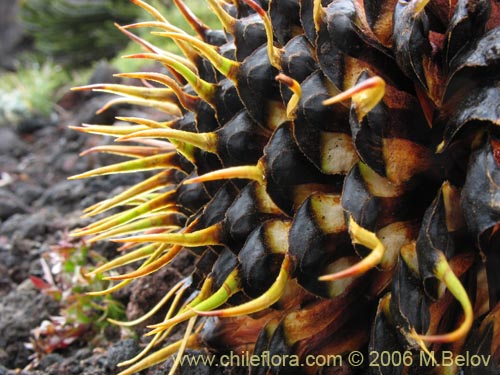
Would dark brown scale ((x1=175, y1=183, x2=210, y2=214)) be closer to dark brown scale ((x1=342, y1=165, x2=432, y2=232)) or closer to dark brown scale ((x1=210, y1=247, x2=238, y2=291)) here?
dark brown scale ((x1=210, y1=247, x2=238, y2=291))

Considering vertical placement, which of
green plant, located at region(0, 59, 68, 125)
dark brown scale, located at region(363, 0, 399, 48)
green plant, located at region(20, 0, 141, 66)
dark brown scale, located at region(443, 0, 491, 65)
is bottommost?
green plant, located at region(20, 0, 141, 66)

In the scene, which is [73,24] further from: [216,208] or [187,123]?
[216,208]

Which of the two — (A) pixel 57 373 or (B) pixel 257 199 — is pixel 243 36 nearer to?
(B) pixel 257 199

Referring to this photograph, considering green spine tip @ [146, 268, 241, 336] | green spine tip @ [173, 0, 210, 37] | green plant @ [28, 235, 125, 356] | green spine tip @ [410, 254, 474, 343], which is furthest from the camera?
green plant @ [28, 235, 125, 356]

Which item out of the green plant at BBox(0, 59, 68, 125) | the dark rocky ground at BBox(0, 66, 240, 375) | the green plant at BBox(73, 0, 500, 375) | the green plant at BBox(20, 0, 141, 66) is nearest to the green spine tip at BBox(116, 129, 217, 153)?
the green plant at BBox(73, 0, 500, 375)

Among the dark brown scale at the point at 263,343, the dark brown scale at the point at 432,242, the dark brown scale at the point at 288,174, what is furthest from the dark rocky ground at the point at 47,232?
the dark brown scale at the point at 432,242

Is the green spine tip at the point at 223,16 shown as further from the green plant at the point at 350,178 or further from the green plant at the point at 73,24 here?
the green plant at the point at 73,24

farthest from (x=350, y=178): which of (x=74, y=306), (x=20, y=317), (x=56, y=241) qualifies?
(x=56, y=241)

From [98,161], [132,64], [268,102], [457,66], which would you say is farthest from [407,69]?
[132,64]
